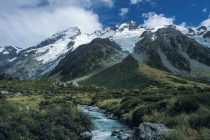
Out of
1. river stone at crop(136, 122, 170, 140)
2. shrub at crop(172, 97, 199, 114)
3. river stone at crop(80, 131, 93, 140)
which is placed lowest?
river stone at crop(80, 131, 93, 140)

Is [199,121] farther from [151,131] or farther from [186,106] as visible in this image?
[186,106]

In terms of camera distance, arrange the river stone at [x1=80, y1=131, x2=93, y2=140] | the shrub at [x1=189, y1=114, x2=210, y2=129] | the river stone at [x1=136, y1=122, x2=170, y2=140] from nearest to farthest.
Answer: the river stone at [x1=136, y1=122, x2=170, y2=140] < the shrub at [x1=189, y1=114, x2=210, y2=129] < the river stone at [x1=80, y1=131, x2=93, y2=140]

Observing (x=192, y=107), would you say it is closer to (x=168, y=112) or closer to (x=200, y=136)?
(x=168, y=112)

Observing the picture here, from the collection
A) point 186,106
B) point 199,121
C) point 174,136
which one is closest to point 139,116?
point 186,106

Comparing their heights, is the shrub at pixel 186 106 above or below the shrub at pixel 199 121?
above

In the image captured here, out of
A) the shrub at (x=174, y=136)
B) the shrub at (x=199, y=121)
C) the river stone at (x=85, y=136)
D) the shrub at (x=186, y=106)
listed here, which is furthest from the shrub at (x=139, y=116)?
the shrub at (x=174, y=136)

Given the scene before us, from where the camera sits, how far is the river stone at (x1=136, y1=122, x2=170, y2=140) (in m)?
18.5

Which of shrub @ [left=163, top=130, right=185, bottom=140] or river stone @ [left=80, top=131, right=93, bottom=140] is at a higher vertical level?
shrub @ [left=163, top=130, right=185, bottom=140]

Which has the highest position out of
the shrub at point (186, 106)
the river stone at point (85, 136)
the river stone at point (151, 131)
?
the shrub at point (186, 106)

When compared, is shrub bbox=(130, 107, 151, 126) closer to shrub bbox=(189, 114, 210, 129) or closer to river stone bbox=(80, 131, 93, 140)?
river stone bbox=(80, 131, 93, 140)

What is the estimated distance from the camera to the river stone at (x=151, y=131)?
1845 cm

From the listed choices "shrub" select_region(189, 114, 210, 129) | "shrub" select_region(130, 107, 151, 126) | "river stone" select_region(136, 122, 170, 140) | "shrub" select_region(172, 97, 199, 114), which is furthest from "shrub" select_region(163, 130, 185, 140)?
"shrub" select_region(130, 107, 151, 126)

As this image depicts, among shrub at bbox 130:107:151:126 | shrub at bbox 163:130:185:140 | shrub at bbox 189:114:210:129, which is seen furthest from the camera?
shrub at bbox 130:107:151:126

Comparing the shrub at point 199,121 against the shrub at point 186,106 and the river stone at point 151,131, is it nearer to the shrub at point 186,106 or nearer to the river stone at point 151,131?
the river stone at point 151,131
